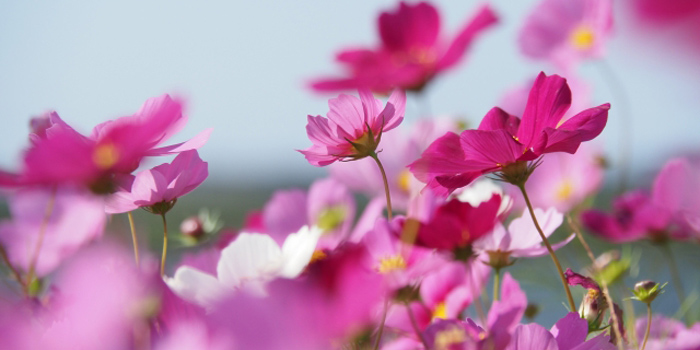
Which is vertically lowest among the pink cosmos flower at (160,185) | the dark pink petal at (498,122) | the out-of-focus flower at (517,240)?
the out-of-focus flower at (517,240)

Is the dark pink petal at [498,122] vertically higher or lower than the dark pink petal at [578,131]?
lower

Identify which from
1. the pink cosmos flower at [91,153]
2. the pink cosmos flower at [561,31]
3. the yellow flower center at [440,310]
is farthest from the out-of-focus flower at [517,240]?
the pink cosmos flower at [561,31]

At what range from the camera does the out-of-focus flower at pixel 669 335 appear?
0.24 metres

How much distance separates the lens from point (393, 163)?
0.40 m

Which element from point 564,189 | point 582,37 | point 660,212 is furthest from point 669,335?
point 582,37

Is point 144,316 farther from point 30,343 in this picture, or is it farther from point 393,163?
point 393,163

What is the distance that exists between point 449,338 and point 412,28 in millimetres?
239

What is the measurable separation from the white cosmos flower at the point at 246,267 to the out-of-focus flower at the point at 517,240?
0.08 metres

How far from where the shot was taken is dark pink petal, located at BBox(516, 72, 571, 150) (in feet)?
0.74

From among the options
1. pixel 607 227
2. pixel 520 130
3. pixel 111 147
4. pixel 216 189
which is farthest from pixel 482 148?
pixel 216 189

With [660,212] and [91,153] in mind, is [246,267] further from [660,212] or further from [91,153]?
[660,212]

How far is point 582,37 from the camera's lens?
0.55 metres

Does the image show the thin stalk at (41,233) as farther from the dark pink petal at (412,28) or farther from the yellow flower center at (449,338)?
the dark pink petal at (412,28)

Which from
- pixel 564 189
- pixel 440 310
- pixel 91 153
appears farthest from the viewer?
pixel 564 189
